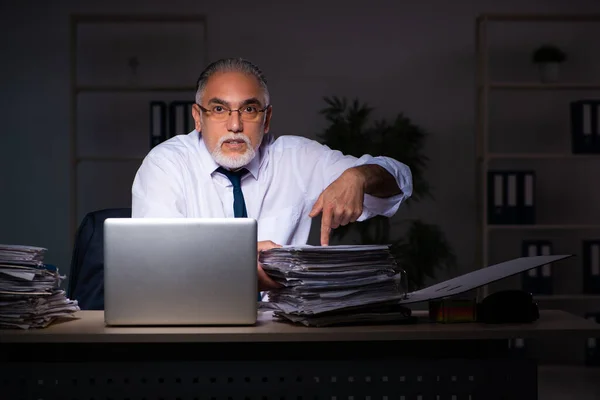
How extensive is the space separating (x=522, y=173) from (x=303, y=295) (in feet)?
12.2

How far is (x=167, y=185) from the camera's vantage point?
2.46m

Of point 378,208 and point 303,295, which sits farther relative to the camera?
point 378,208

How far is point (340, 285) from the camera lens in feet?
5.15

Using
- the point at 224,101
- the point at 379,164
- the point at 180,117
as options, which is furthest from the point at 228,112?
the point at 180,117

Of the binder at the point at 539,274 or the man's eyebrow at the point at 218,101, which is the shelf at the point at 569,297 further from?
the man's eyebrow at the point at 218,101

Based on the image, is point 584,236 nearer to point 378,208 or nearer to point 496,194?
point 496,194

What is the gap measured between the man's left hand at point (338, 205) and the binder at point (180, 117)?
3.18 meters

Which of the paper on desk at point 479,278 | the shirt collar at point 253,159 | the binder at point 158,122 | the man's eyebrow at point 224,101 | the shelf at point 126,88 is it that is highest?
the shelf at point 126,88

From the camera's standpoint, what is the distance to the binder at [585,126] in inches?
199

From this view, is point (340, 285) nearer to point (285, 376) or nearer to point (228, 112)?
point (285, 376)

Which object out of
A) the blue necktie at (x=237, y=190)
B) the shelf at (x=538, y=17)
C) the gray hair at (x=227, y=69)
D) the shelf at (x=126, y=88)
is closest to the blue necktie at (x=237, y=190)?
the blue necktie at (x=237, y=190)

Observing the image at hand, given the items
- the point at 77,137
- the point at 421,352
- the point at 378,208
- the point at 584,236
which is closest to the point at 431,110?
the point at 584,236

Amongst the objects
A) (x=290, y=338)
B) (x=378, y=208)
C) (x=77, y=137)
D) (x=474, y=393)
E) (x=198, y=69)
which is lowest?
(x=474, y=393)

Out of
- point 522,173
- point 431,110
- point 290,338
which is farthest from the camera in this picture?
point 431,110
